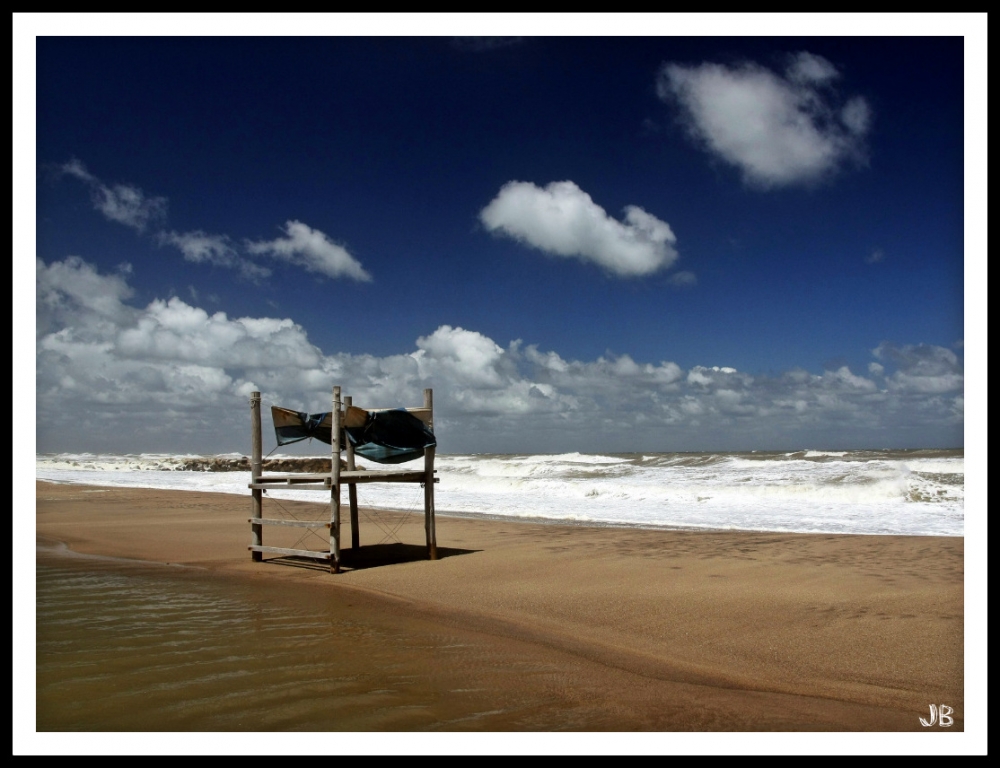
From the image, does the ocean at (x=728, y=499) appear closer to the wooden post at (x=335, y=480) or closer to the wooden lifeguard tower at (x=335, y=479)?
the wooden lifeguard tower at (x=335, y=479)

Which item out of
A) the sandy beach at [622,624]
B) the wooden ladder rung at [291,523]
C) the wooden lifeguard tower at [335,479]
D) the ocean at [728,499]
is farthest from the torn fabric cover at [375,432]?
the ocean at [728,499]

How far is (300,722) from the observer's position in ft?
12.9

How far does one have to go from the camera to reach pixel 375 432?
1005 centimetres

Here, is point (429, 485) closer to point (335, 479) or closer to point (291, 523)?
point (335, 479)

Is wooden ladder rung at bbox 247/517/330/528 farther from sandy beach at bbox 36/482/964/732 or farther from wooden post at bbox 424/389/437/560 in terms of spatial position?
wooden post at bbox 424/389/437/560

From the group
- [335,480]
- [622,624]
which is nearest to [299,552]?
[335,480]

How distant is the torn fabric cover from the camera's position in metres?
10.0

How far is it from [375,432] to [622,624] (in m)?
5.01

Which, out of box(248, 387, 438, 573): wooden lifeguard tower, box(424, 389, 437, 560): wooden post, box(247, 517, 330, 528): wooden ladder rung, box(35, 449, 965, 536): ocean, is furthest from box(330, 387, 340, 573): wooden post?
box(35, 449, 965, 536): ocean

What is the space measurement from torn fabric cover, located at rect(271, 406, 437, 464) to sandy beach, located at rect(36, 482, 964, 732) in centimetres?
175

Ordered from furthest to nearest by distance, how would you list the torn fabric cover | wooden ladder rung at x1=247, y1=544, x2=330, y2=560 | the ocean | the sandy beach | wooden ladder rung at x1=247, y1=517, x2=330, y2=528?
the ocean, the torn fabric cover, wooden ladder rung at x1=247, y1=544, x2=330, y2=560, wooden ladder rung at x1=247, y1=517, x2=330, y2=528, the sandy beach
